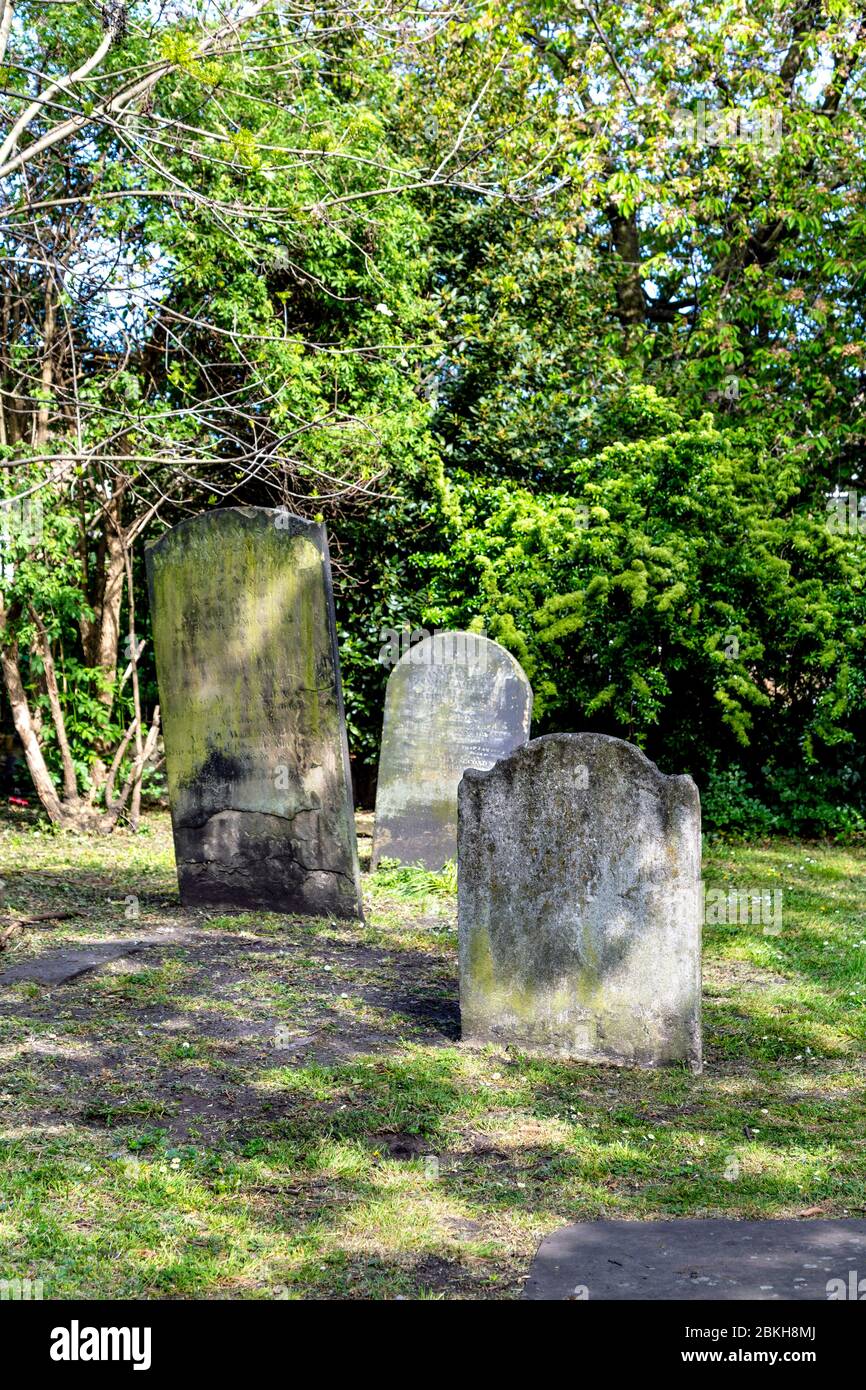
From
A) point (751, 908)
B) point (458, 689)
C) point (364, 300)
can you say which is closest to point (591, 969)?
point (751, 908)

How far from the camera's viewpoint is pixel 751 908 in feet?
26.9

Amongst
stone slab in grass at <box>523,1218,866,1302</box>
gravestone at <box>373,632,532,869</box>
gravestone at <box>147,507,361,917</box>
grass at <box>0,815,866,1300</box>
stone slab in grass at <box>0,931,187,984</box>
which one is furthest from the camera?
gravestone at <box>373,632,532,869</box>

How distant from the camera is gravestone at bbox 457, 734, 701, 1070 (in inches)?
190

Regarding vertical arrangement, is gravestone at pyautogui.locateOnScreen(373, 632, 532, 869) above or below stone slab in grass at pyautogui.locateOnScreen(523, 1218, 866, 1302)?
above

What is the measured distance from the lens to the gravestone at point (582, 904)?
4816 mm

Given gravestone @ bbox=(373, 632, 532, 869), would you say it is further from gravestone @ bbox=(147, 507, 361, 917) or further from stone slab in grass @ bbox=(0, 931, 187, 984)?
stone slab in grass @ bbox=(0, 931, 187, 984)

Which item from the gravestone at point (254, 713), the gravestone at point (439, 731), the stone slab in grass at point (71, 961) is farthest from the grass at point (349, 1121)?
the gravestone at point (439, 731)

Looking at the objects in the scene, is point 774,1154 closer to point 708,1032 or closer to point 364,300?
point 708,1032

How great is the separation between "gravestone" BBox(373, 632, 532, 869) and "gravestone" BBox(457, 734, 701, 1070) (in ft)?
12.3

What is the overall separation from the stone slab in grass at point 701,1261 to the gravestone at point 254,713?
3.81 metres

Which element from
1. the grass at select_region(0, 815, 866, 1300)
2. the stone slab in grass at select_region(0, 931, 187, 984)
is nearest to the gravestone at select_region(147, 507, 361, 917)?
the grass at select_region(0, 815, 866, 1300)

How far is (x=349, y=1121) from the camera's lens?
4312 millimetres

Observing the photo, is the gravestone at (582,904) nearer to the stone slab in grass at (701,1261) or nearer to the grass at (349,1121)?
the grass at (349,1121)

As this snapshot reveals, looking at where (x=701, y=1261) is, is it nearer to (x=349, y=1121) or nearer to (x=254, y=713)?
(x=349, y=1121)
